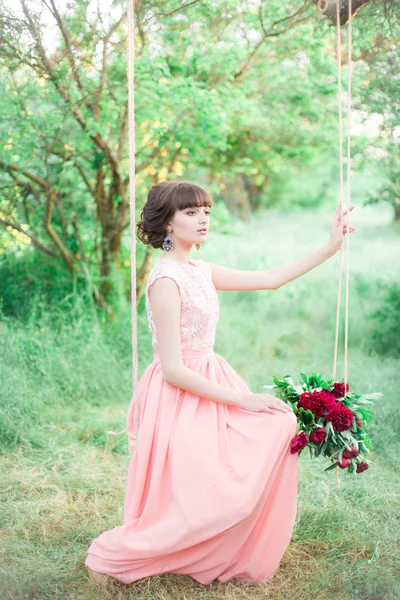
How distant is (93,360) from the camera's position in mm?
5430

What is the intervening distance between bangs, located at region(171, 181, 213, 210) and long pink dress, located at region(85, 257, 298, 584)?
0.23 metres

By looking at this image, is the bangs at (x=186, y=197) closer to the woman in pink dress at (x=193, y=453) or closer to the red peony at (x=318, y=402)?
the woman in pink dress at (x=193, y=453)

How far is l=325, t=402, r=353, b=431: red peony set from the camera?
2.54 m

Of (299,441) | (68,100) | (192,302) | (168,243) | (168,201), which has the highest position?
(68,100)

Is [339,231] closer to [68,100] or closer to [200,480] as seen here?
[200,480]

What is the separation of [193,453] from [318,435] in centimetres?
48

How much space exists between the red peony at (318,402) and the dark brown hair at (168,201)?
880mm

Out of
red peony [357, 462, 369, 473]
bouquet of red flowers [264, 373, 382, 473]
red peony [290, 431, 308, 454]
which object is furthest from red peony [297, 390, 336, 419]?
red peony [357, 462, 369, 473]

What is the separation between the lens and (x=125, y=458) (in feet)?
14.3

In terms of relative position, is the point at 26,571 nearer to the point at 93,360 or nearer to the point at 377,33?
the point at 93,360

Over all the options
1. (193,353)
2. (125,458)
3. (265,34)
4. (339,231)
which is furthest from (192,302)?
(265,34)

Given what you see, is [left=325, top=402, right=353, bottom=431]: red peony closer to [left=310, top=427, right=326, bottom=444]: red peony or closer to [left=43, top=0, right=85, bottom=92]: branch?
[left=310, top=427, right=326, bottom=444]: red peony

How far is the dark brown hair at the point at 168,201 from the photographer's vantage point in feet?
8.70

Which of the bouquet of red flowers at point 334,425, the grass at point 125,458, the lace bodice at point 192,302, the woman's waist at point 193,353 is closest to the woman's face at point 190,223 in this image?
the lace bodice at point 192,302
